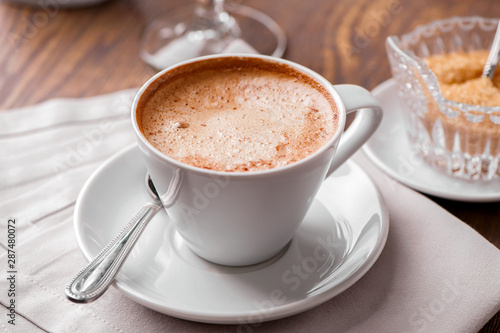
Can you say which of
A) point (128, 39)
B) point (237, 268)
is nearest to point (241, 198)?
point (237, 268)

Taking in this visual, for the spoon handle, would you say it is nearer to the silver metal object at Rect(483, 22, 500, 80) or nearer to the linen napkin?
the linen napkin

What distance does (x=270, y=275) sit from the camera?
32.7 inches

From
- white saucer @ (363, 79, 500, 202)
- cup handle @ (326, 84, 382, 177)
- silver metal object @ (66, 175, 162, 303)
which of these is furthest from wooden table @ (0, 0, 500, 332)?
silver metal object @ (66, 175, 162, 303)

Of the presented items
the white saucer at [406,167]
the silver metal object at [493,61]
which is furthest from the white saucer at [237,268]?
the silver metal object at [493,61]

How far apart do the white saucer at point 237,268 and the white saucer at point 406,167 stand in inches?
5.1

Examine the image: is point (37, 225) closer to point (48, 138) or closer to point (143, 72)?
point (48, 138)

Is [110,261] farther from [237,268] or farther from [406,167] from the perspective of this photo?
[406,167]

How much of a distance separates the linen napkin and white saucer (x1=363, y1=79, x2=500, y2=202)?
37 mm

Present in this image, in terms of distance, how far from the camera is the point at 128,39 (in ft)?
5.04

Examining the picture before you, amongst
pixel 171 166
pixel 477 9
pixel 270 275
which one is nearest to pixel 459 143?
pixel 270 275

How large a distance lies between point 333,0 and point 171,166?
1116 mm

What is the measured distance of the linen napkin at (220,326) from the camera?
78 cm

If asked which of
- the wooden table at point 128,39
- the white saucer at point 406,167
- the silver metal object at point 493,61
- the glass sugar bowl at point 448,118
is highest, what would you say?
the silver metal object at point 493,61

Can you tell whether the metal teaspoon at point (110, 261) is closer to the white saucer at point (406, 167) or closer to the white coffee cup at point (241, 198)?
the white coffee cup at point (241, 198)
